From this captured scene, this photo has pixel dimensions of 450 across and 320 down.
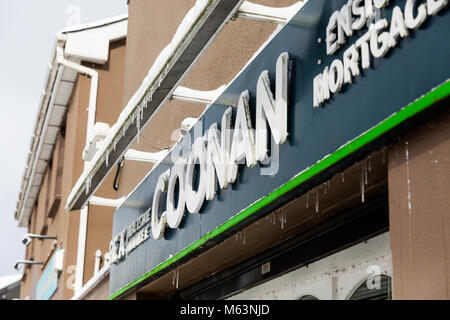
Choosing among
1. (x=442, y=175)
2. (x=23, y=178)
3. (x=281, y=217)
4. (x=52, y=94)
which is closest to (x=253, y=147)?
(x=281, y=217)

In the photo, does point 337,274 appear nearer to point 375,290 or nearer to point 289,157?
point 375,290

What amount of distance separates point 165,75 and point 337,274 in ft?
6.09

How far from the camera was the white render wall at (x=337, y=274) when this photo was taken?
4.71 metres

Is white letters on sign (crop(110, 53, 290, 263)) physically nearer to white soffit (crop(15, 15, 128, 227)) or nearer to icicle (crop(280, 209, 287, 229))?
icicle (crop(280, 209, 287, 229))

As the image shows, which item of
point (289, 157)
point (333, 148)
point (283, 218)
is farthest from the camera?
point (283, 218)

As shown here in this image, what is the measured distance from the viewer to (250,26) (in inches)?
259

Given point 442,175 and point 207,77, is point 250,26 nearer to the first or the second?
point 207,77

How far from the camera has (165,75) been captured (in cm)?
562

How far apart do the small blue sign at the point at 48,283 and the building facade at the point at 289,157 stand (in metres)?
4.30

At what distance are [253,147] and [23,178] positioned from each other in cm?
1554

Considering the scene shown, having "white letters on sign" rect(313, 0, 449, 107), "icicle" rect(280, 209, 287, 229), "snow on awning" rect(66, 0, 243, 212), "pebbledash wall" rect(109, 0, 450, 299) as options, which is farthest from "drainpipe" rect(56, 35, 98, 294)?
"white letters on sign" rect(313, 0, 449, 107)

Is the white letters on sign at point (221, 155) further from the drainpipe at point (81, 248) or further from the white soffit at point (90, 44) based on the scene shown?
the white soffit at point (90, 44)

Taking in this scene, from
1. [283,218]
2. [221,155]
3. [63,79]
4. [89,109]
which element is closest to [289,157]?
[283,218]

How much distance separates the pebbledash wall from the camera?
321cm
